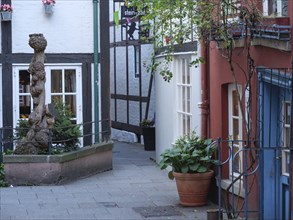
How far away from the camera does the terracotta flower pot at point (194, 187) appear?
12.3 meters

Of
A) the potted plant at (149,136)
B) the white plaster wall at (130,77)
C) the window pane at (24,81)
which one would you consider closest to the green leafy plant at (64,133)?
the window pane at (24,81)

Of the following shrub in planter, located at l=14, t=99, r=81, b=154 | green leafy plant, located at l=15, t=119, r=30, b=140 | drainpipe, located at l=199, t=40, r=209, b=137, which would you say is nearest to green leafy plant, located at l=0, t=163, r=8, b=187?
shrub in planter, located at l=14, t=99, r=81, b=154

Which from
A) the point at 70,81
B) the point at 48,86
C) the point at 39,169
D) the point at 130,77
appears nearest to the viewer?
the point at 39,169

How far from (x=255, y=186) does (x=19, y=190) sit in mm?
5319

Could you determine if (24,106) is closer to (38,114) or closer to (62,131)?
(62,131)

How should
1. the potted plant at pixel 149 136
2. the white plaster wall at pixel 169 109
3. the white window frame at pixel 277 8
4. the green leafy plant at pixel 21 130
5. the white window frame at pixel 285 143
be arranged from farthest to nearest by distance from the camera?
the potted plant at pixel 149 136
the green leafy plant at pixel 21 130
the white plaster wall at pixel 169 109
the white window frame at pixel 285 143
the white window frame at pixel 277 8

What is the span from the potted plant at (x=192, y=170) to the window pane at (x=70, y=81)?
5.37 metres

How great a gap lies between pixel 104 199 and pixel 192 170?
189 cm

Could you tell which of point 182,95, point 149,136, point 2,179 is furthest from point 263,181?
point 149,136

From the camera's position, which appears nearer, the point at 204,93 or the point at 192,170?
the point at 192,170

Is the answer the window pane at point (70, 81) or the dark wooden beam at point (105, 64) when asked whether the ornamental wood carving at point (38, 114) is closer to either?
the window pane at point (70, 81)

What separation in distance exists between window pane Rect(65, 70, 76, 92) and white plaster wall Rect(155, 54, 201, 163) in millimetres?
2039

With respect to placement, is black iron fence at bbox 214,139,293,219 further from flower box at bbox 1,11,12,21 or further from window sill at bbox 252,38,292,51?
flower box at bbox 1,11,12,21

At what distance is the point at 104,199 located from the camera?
13.3m
